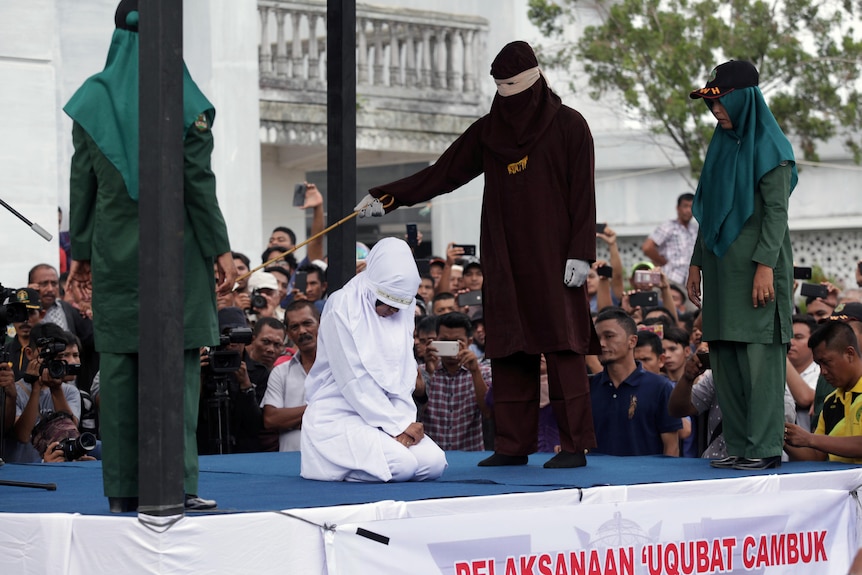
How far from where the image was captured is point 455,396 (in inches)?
314

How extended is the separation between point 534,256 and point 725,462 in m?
1.22

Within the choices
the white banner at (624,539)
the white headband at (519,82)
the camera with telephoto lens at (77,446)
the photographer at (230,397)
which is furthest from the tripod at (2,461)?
the white headband at (519,82)

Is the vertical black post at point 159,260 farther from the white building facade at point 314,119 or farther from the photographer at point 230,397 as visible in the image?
the white building facade at point 314,119

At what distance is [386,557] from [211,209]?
1346 millimetres

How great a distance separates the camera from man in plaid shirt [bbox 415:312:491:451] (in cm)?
795

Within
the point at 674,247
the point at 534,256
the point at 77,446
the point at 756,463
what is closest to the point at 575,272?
the point at 534,256

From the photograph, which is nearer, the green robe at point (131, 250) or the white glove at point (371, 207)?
the green robe at point (131, 250)

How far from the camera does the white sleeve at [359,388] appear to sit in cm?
627

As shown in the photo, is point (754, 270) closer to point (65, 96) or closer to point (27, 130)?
point (27, 130)

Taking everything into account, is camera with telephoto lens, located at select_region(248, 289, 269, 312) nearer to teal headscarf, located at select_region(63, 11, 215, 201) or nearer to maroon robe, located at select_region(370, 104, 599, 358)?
maroon robe, located at select_region(370, 104, 599, 358)

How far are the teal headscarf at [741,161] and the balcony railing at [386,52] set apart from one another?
9960 mm

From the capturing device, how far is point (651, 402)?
7.35m

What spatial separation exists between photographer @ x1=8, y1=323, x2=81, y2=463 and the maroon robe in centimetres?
220

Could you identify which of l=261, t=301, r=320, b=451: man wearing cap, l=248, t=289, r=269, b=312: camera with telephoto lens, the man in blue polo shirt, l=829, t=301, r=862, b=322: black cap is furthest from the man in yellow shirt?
l=248, t=289, r=269, b=312: camera with telephoto lens
